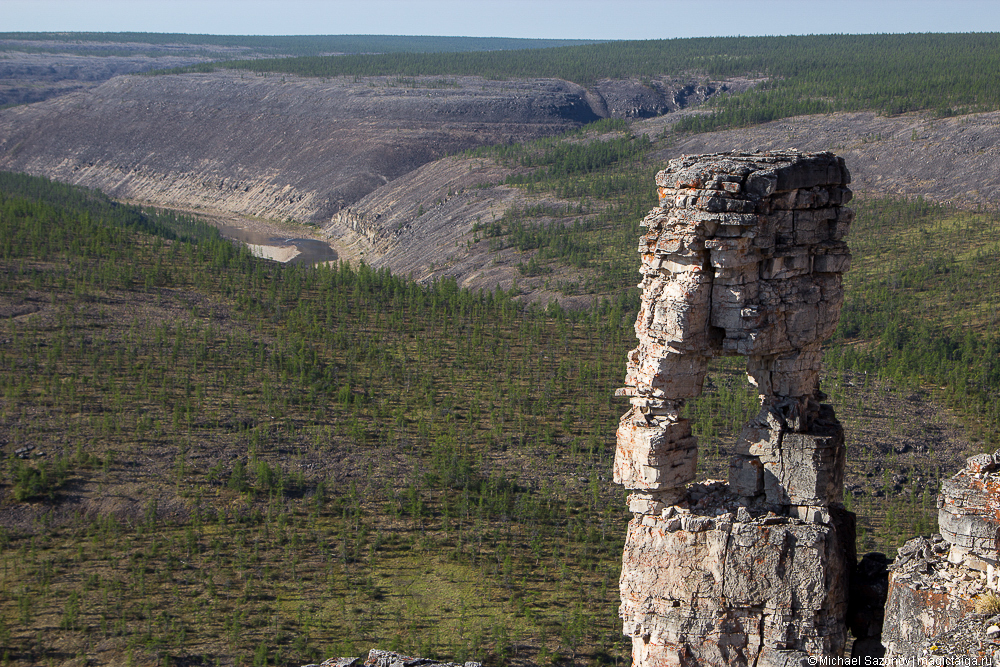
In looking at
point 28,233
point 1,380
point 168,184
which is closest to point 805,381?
point 1,380

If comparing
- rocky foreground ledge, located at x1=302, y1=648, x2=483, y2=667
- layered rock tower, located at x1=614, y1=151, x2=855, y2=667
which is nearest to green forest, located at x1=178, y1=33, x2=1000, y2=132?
layered rock tower, located at x1=614, y1=151, x2=855, y2=667

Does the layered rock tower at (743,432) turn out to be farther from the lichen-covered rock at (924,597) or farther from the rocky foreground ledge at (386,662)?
the rocky foreground ledge at (386,662)

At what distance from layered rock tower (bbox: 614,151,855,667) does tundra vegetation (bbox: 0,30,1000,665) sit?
1062 centimetres

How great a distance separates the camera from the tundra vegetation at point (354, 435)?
2873cm

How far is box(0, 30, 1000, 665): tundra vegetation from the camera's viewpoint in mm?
28734

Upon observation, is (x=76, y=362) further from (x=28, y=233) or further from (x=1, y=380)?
(x=28, y=233)

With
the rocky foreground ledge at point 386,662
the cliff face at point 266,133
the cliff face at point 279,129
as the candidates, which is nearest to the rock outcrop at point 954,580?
the rocky foreground ledge at point 386,662

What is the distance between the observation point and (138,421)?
3984 cm

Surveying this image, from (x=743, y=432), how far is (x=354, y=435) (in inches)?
948

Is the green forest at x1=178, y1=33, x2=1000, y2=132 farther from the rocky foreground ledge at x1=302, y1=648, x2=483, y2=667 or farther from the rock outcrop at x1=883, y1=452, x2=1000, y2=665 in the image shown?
the rocky foreground ledge at x1=302, y1=648, x2=483, y2=667

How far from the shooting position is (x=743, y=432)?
17.4 meters

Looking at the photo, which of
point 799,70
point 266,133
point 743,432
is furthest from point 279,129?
point 743,432

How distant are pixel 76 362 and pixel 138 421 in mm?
6862

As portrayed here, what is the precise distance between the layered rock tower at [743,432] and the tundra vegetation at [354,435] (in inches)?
418
